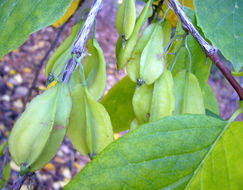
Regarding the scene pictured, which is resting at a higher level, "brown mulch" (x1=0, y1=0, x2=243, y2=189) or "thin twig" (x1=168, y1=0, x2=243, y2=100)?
"thin twig" (x1=168, y1=0, x2=243, y2=100)

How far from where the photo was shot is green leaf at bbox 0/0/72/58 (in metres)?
0.66

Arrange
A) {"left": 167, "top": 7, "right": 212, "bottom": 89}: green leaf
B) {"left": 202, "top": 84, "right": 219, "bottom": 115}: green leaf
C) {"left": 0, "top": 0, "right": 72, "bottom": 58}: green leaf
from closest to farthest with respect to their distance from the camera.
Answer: {"left": 0, "top": 0, "right": 72, "bottom": 58}: green leaf → {"left": 167, "top": 7, "right": 212, "bottom": 89}: green leaf → {"left": 202, "top": 84, "right": 219, "bottom": 115}: green leaf

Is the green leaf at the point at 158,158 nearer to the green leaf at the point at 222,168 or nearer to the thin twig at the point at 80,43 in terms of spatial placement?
the green leaf at the point at 222,168

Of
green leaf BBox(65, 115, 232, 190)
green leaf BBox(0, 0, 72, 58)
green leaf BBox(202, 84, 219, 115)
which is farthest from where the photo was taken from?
green leaf BBox(202, 84, 219, 115)

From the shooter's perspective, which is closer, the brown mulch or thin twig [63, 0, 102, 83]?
thin twig [63, 0, 102, 83]

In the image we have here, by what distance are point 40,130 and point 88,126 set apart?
11 cm

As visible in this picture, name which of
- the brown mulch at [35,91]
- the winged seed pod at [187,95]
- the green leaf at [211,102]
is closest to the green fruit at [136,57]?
the winged seed pod at [187,95]

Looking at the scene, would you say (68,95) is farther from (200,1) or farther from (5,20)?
(200,1)

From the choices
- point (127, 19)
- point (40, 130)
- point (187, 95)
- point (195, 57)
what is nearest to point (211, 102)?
point (195, 57)

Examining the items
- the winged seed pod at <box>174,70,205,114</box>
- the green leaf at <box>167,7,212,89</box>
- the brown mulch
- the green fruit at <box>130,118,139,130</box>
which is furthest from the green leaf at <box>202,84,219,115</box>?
the brown mulch

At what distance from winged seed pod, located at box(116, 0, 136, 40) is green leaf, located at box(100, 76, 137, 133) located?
0.85 ft

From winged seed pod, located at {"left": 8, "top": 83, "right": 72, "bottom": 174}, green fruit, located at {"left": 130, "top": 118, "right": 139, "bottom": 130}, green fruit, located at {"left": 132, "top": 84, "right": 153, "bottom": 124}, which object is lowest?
green fruit, located at {"left": 130, "top": 118, "right": 139, "bottom": 130}

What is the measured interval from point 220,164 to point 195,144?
0.07 meters

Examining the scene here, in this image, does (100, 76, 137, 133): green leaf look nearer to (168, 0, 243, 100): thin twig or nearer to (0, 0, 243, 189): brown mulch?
(168, 0, 243, 100): thin twig
